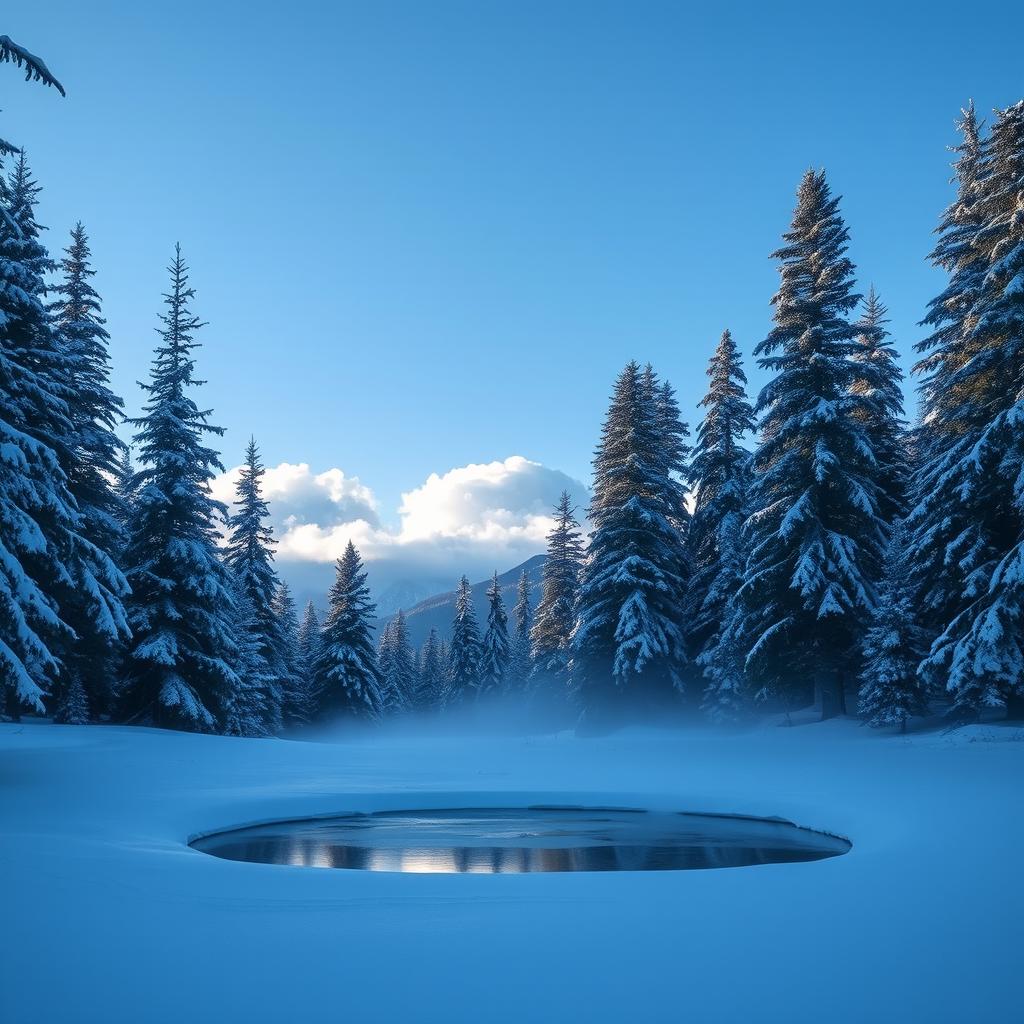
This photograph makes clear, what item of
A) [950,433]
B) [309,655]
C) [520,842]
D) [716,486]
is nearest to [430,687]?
[309,655]

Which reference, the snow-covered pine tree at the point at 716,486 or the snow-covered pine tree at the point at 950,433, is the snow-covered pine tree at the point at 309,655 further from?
the snow-covered pine tree at the point at 950,433

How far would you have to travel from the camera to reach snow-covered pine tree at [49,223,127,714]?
20656 millimetres

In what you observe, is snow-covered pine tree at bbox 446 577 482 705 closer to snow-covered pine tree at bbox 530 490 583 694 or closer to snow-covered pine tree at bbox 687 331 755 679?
snow-covered pine tree at bbox 530 490 583 694

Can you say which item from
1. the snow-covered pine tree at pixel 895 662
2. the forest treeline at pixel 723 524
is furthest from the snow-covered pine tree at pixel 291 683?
the snow-covered pine tree at pixel 895 662

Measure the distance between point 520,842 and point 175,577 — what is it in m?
18.0

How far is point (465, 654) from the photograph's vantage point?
65.5 m

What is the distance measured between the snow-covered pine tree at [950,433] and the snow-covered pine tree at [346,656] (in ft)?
109

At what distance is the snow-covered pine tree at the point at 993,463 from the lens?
16453mm

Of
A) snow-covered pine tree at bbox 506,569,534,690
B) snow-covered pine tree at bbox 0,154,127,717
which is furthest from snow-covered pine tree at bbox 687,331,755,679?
snow-covered pine tree at bbox 506,569,534,690

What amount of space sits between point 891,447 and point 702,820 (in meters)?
19.5

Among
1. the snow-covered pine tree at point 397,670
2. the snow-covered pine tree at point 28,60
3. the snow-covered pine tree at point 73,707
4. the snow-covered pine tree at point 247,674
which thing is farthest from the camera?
the snow-covered pine tree at point 397,670

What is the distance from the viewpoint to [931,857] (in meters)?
7.95

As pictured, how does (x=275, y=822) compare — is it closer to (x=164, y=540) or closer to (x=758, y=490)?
(x=164, y=540)

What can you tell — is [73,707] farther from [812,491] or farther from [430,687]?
[430,687]
